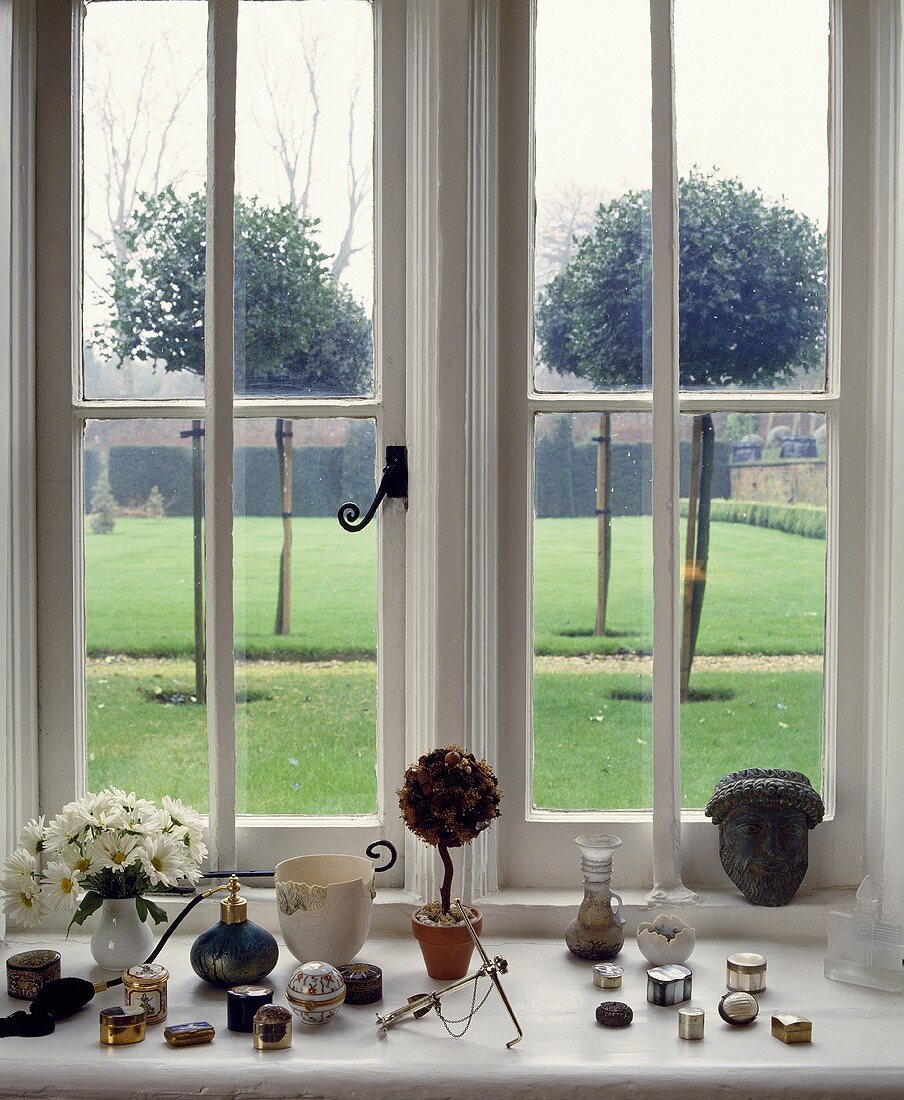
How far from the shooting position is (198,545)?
186 cm

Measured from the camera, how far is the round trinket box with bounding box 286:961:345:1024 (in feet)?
4.70

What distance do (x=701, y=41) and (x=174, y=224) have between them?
0.95 metres

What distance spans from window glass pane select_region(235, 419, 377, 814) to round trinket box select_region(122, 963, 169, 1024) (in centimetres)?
40

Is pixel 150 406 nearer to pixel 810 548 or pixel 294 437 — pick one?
pixel 294 437

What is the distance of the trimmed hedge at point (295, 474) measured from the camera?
185 cm

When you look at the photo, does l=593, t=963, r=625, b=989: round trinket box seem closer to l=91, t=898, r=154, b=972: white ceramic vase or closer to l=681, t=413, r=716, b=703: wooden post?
l=681, t=413, r=716, b=703: wooden post

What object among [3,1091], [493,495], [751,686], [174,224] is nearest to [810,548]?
[751,686]

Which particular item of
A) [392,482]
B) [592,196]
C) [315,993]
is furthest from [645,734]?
[592,196]

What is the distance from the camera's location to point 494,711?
1.80m

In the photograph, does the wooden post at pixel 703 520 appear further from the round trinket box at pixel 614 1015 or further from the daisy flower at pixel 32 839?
the daisy flower at pixel 32 839

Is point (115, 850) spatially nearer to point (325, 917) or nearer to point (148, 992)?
point (148, 992)

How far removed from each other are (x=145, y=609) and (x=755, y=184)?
1.27 meters

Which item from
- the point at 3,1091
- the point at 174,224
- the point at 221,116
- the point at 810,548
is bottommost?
the point at 3,1091

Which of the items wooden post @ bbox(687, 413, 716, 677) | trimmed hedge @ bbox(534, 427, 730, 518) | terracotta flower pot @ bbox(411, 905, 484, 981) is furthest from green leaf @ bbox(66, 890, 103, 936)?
wooden post @ bbox(687, 413, 716, 677)
